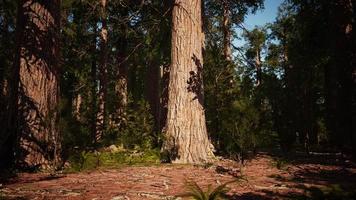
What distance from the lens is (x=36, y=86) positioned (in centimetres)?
803

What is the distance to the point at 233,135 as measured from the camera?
25.3ft

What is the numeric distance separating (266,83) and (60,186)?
99.7 ft

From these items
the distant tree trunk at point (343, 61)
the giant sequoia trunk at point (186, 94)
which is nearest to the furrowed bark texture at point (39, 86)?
the giant sequoia trunk at point (186, 94)

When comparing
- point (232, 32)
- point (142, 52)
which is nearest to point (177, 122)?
point (232, 32)

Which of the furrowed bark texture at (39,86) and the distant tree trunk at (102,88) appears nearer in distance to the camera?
the furrowed bark texture at (39,86)

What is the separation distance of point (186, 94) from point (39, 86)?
345 cm

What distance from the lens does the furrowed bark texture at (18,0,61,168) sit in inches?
306

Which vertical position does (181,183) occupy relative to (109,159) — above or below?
below

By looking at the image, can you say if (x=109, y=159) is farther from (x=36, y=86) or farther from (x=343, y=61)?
(x=343, y=61)

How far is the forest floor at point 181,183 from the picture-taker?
4.84 metres

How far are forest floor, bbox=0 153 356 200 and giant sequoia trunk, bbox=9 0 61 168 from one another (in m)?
0.80

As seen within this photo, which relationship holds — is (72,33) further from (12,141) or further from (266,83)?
(266,83)

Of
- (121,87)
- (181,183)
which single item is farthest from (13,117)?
(121,87)

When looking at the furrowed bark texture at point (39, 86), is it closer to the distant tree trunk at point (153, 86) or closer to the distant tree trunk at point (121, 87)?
the distant tree trunk at point (121, 87)
